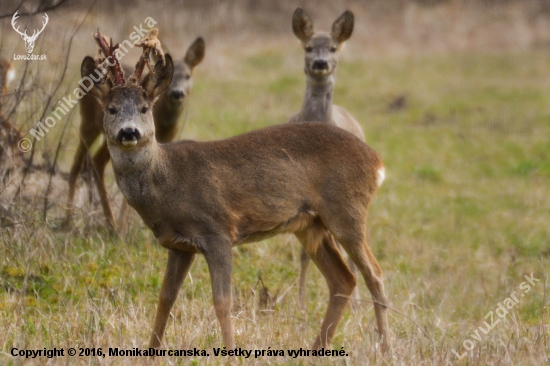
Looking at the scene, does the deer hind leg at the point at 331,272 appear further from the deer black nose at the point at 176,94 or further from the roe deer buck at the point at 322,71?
the deer black nose at the point at 176,94

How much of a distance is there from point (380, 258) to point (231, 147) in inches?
140

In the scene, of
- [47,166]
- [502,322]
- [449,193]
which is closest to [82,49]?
[47,166]

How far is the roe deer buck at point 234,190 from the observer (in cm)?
530

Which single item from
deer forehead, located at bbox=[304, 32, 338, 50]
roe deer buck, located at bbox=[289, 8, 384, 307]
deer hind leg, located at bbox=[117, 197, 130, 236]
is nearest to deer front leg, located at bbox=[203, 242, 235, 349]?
deer hind leg, located at bbox=[117, 197, 130, 236]

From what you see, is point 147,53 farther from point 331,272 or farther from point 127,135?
point 331,272

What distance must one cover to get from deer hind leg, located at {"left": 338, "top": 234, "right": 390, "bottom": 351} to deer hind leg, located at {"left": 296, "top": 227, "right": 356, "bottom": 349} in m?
0.20

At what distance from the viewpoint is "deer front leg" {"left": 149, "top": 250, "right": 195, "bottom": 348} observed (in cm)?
557

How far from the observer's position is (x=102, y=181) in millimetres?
Answer: 8438

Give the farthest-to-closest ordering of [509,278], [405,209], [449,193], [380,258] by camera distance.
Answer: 1. [449,193]
2. [405,209]
3. [380,258]
4. [509,278]

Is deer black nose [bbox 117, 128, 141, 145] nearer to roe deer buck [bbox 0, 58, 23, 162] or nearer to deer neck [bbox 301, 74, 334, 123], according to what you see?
roe deer buck [bbox 0, 58, 23, 162]

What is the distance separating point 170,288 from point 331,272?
4.07ft

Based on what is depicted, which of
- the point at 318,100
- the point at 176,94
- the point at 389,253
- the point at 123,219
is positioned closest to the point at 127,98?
the point at 123,219

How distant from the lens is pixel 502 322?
21.6ft

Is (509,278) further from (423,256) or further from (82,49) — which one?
(82,49)
